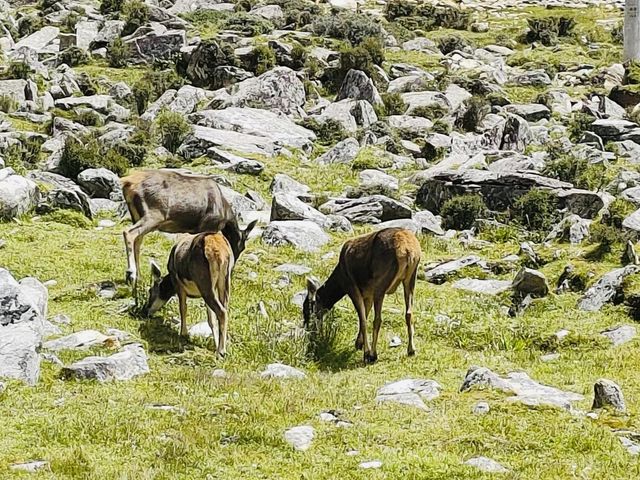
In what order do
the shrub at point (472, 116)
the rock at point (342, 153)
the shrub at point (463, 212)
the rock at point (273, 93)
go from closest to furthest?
1. the shrub at point (463, 212)
2. the rock at point (342, 153)
3. the shrub at point (472, 116)
4. the rock at point (273, 93)

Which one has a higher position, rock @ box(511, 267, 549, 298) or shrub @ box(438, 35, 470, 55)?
rock @ box(511, 267, 549, 298)

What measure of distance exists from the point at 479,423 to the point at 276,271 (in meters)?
8.70

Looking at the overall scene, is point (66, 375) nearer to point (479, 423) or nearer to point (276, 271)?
point (479, 423)

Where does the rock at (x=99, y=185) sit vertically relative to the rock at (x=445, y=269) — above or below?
below


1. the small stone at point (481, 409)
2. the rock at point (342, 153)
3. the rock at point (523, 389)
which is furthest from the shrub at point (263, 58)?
the small stone at point (481, 409)

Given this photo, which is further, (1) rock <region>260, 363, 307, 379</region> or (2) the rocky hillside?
(1) rock <region>260, 363, 307, 379</region>

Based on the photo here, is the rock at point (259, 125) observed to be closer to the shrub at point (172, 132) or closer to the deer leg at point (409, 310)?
the shrub at point (172, 132)

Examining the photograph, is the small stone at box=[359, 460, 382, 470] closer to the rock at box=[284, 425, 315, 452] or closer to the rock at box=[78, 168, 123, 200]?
the rock at box=[284, 425, 315, 452]

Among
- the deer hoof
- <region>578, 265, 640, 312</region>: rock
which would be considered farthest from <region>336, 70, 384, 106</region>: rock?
the deer hoof

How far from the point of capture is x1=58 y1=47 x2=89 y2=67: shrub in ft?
147

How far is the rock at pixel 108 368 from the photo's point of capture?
10773mm

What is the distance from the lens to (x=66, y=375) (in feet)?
35.5

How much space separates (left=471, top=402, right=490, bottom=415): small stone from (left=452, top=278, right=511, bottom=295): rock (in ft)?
23.0

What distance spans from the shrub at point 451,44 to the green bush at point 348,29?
443 cm
